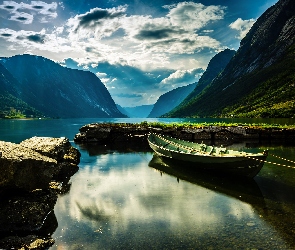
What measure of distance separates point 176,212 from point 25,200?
7.57 metres

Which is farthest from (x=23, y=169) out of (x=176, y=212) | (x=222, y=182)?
(x=222, y=182)

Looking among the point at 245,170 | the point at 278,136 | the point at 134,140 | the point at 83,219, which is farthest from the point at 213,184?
the point at 278,136

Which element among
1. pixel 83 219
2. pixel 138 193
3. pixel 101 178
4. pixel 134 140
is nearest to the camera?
pixel 83 219

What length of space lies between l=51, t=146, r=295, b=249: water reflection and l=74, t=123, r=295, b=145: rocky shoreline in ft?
81.6

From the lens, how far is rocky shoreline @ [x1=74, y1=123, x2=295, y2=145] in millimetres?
47281

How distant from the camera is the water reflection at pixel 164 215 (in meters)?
10.9

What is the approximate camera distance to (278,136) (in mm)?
48812

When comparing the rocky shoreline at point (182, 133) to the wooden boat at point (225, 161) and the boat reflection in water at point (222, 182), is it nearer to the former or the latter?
the boat reflection in water at point (222, 182)

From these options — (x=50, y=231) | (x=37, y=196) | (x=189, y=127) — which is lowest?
(x=50, y=231)

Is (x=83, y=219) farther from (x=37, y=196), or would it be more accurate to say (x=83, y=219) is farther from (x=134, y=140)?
(x=134, y=140)

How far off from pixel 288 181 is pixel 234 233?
10635 millimetres

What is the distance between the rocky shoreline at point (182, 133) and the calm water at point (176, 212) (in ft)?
78.5

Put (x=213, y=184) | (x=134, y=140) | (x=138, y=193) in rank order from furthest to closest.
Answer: (x=134, y=140), (x=213, y=184), (x=138, y=193)

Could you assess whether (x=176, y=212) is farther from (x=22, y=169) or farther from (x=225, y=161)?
(x=22, y=169)
